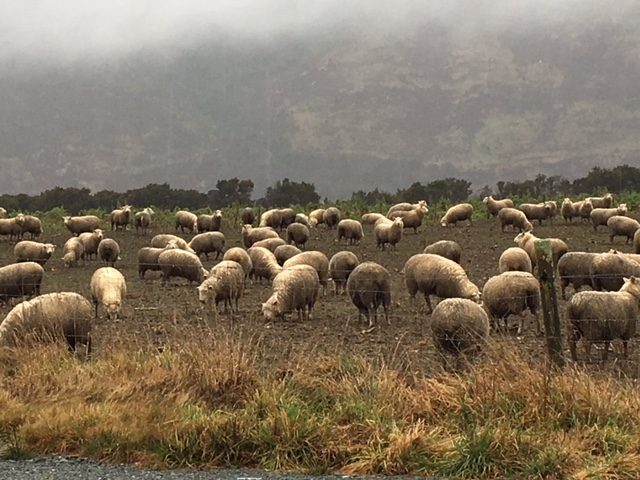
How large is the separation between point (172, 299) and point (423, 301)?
6.58m

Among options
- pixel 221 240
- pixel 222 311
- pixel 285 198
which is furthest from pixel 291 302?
pixel 285 198

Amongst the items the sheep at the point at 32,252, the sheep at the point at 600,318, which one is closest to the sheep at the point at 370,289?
the sheep at the point at 600,318

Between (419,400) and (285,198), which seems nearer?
(419,400)

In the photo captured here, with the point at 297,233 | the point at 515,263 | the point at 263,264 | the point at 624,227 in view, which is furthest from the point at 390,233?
the point at 515,263

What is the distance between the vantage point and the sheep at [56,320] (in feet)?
33.1

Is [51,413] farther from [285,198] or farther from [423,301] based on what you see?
[285,198]

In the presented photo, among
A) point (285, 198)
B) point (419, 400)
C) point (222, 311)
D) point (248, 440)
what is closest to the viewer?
point (248, 440)

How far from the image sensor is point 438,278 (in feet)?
49.2

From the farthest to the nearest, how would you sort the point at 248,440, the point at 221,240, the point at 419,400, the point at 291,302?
the point at 221,240, the point at 291,302, the point at 419,400, the point at 248,440

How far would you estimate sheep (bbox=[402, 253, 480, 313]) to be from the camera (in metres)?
14.5

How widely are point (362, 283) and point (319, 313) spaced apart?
7.14 feet

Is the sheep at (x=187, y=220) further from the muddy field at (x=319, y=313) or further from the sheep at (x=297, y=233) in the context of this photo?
the sheep at (x=297, y=233)

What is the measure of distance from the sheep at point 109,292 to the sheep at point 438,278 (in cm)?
659

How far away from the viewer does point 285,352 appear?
32.9ft
